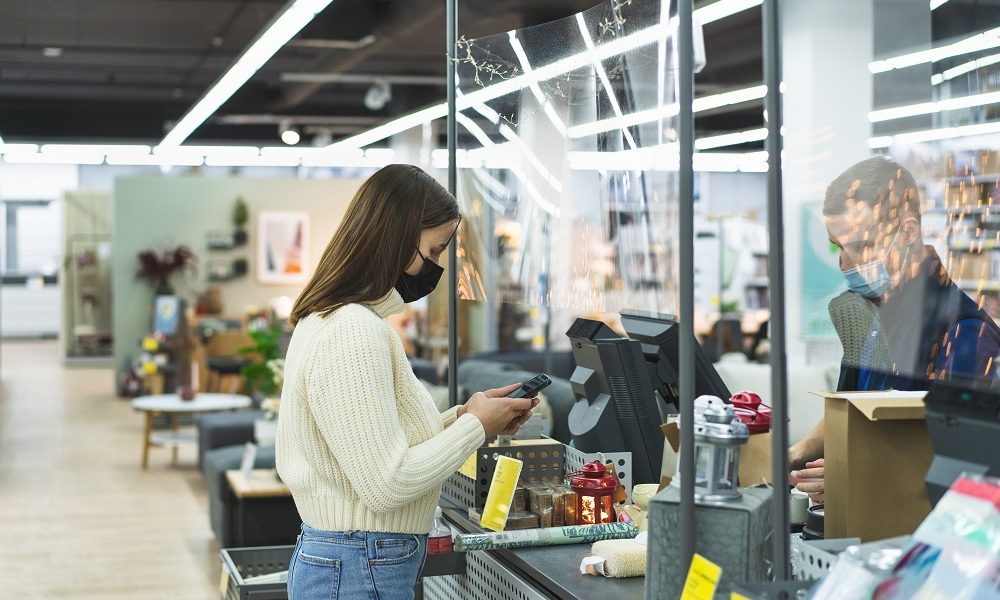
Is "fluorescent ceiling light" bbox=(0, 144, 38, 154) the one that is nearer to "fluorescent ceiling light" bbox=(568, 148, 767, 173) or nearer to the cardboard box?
"fluorescent ceiling light" bbox=(568, 148, 767, 173)

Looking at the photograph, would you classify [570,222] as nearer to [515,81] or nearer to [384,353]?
[515,81]

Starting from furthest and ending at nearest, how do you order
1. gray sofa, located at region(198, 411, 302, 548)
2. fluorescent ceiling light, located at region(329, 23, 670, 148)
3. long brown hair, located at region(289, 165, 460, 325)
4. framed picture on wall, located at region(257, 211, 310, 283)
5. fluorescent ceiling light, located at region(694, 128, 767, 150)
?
1. framed picture on wall, located at region(257, 211, 310, 283)
2. fluorescent ceiling light, located at region(694, 128, 767, 150)
3. gray sofa, located at region(198, 411, 302, 548)
4. fluorescent ceiling light, located at region(329, 23, 670, 148)
5. long brown hair, located at region(289, 165, 460, 325)

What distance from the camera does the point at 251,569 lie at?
3.46m

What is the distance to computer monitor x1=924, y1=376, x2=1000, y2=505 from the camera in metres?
1.49

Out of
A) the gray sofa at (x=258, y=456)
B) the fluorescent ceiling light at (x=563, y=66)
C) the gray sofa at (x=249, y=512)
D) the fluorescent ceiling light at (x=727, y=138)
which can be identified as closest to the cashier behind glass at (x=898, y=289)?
the fluorescent ceiling light at (x=563, y=66)

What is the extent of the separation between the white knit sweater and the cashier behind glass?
762 millimetres

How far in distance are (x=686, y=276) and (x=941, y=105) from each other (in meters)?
0.59

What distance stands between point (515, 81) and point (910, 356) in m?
1.53

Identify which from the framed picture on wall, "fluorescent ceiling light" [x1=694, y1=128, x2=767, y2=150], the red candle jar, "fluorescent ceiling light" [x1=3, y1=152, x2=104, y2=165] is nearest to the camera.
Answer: the red candle jar

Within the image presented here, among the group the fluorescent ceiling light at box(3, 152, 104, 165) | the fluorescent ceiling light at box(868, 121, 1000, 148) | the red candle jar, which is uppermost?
the fluorescent ceiling light at box(3, 152, 104, 165)

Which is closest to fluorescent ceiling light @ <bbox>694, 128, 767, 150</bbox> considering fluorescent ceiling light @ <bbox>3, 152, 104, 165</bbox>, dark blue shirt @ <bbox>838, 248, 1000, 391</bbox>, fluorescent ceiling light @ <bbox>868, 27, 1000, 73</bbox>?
fluorescent ceiling light @ <bbox>868, 27, 1000, 73</bbox>

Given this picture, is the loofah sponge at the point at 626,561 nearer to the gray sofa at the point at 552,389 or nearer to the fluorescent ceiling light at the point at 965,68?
the fluorescent ceiling light at the point at 965,68

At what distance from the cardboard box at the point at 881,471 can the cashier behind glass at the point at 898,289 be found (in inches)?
3.9

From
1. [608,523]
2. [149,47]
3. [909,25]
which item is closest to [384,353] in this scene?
[608,523]
